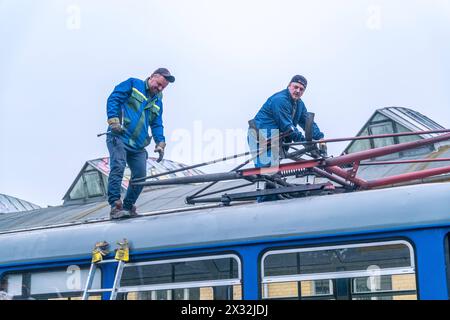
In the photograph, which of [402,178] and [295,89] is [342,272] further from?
[295,89]

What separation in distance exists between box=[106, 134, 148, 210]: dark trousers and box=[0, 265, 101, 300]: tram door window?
2.89ft

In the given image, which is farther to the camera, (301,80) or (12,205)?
(12,205)

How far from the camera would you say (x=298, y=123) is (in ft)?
24.1

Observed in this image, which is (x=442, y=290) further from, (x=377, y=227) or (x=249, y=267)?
(x=249, y=267)

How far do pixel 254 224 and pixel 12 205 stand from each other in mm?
17659

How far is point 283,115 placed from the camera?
22.8ft

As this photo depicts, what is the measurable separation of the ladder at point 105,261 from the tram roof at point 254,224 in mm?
78

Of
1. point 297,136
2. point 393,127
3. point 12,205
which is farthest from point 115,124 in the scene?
point 12,205

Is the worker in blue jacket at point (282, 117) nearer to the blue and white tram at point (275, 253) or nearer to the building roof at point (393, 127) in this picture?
the blue and white tram at point (275, 253)

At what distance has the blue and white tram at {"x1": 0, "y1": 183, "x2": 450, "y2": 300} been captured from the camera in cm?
518

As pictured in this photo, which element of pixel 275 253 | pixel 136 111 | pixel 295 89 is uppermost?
pixel 295 89

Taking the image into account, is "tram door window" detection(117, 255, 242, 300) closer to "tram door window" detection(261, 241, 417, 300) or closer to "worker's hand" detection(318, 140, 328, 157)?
"tram door window" detection(261, 241, 417, 300)

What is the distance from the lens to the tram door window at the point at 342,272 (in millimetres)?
5156

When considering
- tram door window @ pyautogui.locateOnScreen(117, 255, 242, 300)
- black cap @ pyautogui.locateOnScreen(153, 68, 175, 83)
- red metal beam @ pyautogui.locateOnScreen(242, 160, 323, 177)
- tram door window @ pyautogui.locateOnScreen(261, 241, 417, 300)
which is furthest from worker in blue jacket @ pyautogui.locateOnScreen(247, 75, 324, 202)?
tram door window @ pyautogui.locateOnScreen(261, 241, 417, 300)
